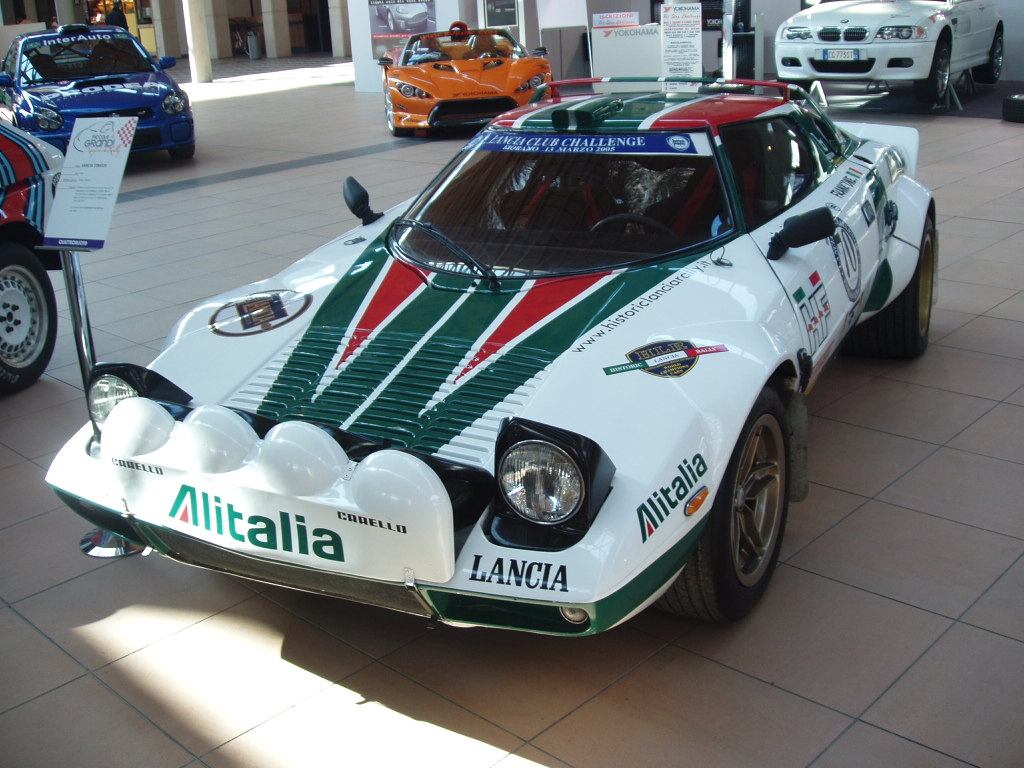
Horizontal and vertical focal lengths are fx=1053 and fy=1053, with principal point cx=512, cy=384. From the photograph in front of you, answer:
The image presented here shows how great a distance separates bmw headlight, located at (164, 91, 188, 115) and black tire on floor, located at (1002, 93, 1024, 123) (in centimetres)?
911

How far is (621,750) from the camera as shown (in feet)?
8.38

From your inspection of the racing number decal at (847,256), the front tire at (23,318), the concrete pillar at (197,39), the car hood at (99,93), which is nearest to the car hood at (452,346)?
the racing number decal at (847,256)

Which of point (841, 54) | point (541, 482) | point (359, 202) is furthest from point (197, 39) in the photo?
point (541, 482)

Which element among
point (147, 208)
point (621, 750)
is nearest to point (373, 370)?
point (621, 750)

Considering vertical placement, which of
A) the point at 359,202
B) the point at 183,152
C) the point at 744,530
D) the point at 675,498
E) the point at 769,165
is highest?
the point at 769,165

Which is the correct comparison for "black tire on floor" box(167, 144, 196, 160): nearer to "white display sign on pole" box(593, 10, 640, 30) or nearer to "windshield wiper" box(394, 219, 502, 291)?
"white display sign on pole" box(593, 10, 640, 30)

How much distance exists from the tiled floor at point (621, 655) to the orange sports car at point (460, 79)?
844cm

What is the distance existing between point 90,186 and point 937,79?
1088cm

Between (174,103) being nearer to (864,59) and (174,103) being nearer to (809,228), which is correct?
(864,59)

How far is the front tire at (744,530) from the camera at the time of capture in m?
2.76

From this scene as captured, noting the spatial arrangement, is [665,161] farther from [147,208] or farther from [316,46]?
[316,46]

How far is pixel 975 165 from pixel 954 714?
8.05 metres

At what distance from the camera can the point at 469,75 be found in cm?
1227

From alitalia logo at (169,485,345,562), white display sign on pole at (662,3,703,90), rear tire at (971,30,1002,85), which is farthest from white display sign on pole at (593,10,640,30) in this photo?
alitalia logo at (169,485,345,562)
